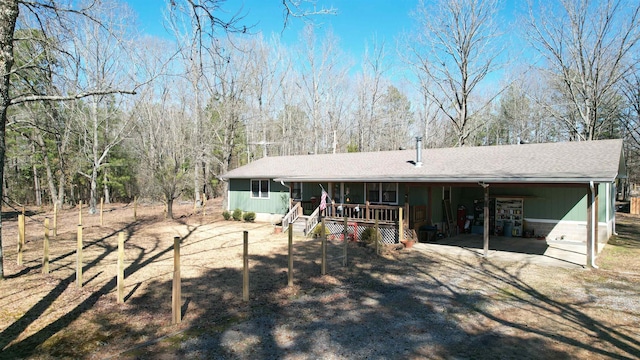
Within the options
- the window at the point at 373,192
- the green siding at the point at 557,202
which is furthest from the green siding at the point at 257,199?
the green siding at the point at 557,202

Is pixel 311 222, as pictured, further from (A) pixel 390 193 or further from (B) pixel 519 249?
(B) pixel 519 249

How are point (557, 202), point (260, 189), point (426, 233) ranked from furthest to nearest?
1. point (260, 189)
2. point (426, 233)
3. point (557, 202)

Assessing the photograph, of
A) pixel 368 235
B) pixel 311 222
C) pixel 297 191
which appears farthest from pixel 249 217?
pixel 368 235

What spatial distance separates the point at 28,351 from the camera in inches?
188

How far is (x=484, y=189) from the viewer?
1159 cm

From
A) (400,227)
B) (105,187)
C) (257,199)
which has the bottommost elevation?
(400,227)

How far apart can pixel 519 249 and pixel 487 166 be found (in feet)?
9.50

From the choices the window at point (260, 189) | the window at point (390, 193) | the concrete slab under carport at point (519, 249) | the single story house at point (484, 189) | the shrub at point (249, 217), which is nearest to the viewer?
the concrete slab under carport at point (519, 249)

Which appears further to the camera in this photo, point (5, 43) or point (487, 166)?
point (487, 166)

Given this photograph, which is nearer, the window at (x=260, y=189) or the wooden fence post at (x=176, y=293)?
the wooden fence post at (x=176, y=293)

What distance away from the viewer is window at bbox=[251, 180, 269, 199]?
1978 centimetres

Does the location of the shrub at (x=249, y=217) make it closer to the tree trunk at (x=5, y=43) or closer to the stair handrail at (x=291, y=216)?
the stair handrail at (x=291, y=216)

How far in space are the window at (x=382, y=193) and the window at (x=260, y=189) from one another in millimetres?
6481

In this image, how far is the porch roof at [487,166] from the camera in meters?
10.2
